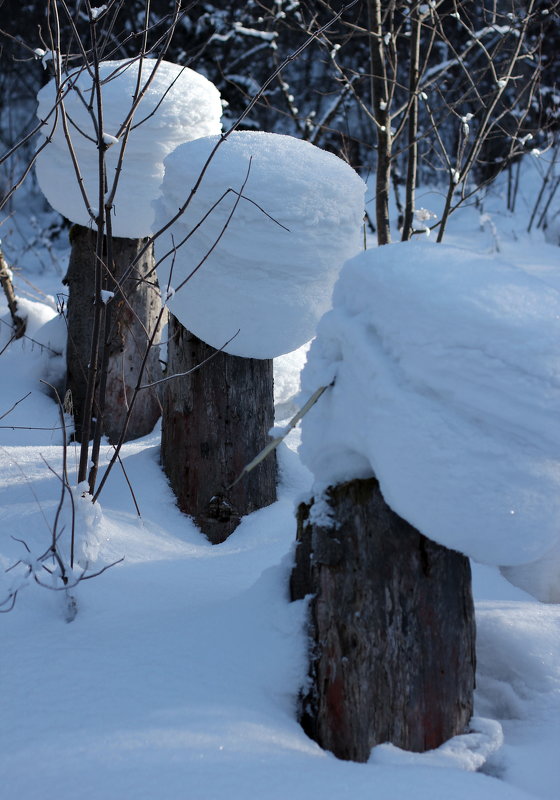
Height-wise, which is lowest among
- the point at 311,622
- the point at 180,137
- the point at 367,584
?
the point at 311,622

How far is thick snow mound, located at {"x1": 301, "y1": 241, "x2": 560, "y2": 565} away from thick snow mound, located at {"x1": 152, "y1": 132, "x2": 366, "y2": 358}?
2.75 feet

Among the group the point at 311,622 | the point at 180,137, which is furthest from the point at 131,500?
the point at 180,137

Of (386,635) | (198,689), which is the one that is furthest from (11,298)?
Result: (386,635)

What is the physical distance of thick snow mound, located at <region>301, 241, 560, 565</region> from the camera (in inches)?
63.9

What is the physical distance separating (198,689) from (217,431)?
1.35 metres

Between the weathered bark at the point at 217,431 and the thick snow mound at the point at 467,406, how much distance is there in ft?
4.18

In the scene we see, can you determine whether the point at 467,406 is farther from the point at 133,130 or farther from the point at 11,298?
the point at 11,298

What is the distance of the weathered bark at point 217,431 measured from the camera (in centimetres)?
301

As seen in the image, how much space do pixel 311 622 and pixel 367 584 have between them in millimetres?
205

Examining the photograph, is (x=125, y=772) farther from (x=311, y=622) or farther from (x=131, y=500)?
(x=131, y=500)

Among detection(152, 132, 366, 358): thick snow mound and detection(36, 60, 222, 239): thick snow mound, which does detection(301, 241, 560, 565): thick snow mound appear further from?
detection(36, 60, 222, 239): thick snow mound

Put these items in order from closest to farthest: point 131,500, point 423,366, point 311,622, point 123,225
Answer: point 423,366 < point 311,622 < point 131,500 < point 123,225

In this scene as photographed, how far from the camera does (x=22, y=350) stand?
4.57 metres

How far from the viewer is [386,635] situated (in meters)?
1.80
